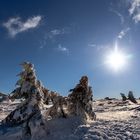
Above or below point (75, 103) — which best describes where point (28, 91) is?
above

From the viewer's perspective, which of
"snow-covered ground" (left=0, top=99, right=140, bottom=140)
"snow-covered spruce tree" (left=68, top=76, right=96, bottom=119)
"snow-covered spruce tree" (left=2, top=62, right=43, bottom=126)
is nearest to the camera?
"snow-covered ground" (left=0, top=99, right=140, bottom=140)

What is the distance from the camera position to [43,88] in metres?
29.8

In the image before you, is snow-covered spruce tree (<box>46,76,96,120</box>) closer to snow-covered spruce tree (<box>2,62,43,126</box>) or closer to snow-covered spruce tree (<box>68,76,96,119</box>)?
snow-covered spruce tree (<box>68,76,96,119</box>)

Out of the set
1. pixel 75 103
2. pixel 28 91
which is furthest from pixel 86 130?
pixel 28 91

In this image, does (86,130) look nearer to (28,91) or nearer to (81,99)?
(81,99)

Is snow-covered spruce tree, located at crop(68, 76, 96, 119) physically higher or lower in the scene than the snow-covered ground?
higher

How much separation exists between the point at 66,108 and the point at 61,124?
5.53 ft

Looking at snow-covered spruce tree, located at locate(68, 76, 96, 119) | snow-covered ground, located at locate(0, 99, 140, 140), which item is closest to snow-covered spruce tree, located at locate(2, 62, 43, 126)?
snow-covered ground, located at locate(0, 99, 140, 140)

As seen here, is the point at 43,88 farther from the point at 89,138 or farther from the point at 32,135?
the point at 89,138

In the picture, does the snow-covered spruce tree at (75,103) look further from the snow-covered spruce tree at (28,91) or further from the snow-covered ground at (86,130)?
the snow-covered spruce tree at (28,91)

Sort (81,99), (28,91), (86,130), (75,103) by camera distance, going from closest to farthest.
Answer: (86,130) < (75,103) < (81,99) < (28,91)

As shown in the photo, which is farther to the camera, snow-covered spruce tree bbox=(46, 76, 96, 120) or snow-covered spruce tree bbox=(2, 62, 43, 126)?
snow-covered spruce tree bbox=(2, 62, 43, 126)

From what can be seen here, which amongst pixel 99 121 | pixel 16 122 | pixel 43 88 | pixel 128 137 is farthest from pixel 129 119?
pixel 16 122

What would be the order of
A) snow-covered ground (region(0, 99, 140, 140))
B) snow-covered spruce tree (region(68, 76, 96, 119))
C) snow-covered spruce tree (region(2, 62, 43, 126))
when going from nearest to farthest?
snow-covered ground (region(0, 99, 140, 140)), snow-covered spruce tree (region(68, 76, 96, 119)), snow-covered spruce tree (region(2, 62, 43, 126))
